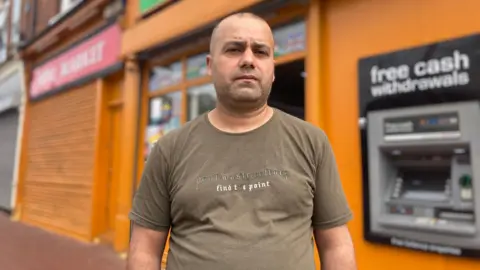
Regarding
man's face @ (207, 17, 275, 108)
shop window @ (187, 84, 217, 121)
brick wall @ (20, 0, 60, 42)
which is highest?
brick wall @ (20, 0, 60, 42)

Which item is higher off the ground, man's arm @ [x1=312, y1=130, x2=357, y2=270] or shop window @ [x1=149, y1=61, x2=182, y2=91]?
shop window @ [x1=149, y1=61, x2=182, y2=91]

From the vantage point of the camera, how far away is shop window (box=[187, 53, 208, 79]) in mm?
5391

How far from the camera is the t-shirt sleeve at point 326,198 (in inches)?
57.2

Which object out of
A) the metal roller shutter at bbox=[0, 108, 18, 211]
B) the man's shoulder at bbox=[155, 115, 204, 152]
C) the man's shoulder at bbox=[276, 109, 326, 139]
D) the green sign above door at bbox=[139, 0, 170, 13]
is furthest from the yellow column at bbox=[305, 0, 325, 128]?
the metal roller shutter at bbox=[0, 108, 18, 211]

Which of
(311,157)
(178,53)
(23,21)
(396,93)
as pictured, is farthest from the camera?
(23,21)

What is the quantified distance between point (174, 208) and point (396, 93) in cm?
237

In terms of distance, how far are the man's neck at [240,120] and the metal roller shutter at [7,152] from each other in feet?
35.6

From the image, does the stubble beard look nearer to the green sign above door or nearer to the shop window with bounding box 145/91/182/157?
the shop window with bounding box 145/91/182/157

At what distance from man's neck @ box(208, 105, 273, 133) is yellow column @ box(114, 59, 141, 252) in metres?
4.94

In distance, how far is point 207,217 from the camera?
1.35 m

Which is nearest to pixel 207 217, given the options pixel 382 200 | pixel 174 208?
pixel 174 208

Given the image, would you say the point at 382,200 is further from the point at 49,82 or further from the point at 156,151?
the point at 49,82

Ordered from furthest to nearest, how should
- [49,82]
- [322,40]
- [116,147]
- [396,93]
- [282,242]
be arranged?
[49,82]
[116,147]
[322,40]
[396,93]
[282,242]

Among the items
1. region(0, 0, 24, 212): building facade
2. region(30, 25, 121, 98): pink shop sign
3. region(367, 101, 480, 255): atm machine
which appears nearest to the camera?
region(367, 101, 480, 255): atm machine
